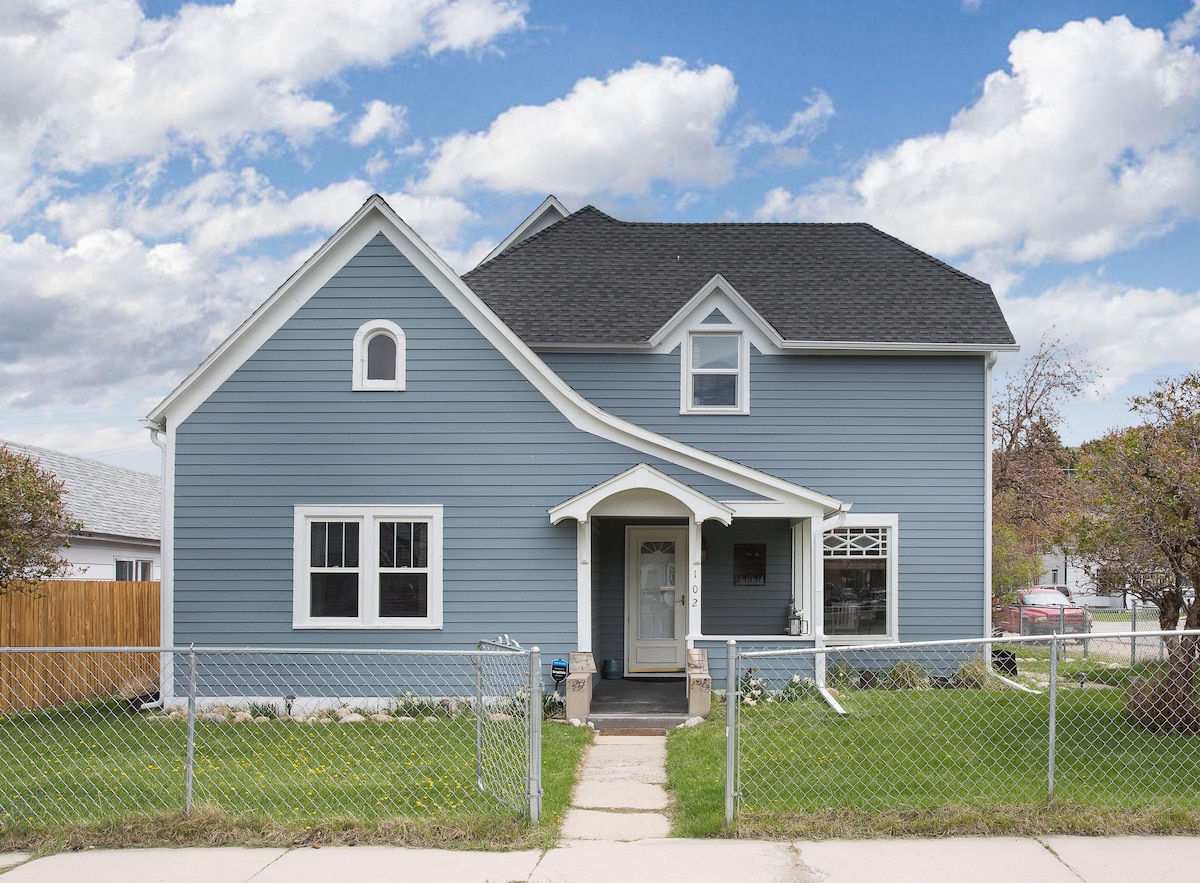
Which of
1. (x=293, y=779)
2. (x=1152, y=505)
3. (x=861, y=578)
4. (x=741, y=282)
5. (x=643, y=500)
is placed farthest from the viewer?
(x=741, y=282)

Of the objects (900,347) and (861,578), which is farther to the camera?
(861,578)

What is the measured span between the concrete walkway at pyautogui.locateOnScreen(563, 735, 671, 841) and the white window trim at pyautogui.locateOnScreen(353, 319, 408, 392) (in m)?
5.19

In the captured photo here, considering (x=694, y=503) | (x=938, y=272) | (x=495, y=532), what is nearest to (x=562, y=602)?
(x=495, y=532)

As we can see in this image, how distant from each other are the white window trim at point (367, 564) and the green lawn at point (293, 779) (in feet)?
5.22

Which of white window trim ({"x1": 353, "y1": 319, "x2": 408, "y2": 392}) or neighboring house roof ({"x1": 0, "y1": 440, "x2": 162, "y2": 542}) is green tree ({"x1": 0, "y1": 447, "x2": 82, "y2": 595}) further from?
neighboring house roof ({"x1": 0, "y1": 440, "x2": 162, "y2": 542})

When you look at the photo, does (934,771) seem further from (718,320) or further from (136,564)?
(136,564)

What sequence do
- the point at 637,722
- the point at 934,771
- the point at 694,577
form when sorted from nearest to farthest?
the point at 934,771, the point at 637,722, the point at 694,577

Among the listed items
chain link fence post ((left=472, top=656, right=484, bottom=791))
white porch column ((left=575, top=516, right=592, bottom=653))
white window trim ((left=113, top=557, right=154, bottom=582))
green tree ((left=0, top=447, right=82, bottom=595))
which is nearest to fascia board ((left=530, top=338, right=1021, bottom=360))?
white porch column ((left=575, top=516, right=592, bottom=653))

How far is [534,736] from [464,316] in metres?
7.65

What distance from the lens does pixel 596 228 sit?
19531 mm

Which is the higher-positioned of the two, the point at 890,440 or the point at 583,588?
the point at 890,440

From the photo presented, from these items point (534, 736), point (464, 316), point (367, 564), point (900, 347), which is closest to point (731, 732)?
point (534, 736)

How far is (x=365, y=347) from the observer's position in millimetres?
14359

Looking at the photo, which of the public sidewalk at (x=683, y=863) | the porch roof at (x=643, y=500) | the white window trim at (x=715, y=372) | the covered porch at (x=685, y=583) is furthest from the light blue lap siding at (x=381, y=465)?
the public sidewalk at (x=683, y=863)
